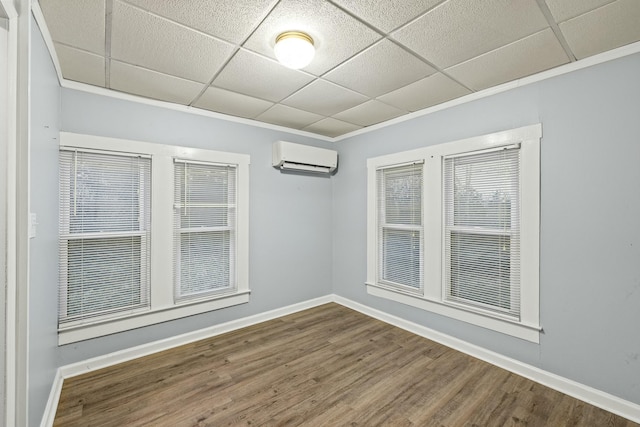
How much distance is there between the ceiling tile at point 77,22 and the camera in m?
1.56

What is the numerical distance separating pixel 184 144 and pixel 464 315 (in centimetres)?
339

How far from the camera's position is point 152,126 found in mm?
2832

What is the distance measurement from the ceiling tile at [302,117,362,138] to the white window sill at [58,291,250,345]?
2303mm

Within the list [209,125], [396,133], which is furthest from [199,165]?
[396,133]

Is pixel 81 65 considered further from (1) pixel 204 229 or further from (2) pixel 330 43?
(2) pixel 330 43

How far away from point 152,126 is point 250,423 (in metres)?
2.75

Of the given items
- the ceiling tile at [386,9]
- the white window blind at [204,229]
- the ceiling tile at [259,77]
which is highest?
the ceiling tile at [259,77]

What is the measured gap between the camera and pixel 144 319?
277 centimetres

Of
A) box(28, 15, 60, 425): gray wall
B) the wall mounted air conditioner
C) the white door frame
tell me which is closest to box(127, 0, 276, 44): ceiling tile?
the white door frame

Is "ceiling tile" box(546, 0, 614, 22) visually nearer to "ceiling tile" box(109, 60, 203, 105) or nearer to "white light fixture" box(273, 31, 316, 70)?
"white light fixture" box(273, 31, 316, 70)

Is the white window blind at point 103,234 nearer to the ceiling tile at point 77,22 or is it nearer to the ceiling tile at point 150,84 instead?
the ceiling tile at point 150,84

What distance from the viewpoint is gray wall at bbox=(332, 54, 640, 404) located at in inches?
77.0

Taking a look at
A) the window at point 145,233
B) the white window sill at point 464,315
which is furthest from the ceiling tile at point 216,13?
the white window sill at point 464,315

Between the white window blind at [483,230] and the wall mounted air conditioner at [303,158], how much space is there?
164 cm
